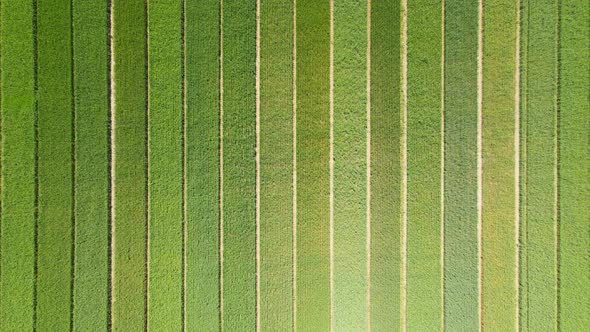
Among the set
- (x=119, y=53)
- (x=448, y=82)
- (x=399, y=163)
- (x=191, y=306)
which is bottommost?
(x=191, y=306)

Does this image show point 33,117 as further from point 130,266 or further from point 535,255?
point 535,255

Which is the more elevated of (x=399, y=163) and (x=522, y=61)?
(x=522, y=61)

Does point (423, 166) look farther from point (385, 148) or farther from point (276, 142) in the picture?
point (276, 142)

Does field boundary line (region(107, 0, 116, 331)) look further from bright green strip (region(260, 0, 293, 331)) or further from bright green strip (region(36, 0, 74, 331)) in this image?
bright green strip (region(260, 0, 293, 331))

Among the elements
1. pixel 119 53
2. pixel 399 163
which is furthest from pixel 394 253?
pixel 119 53

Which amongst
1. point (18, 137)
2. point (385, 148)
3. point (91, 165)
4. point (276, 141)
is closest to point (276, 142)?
A: point (276, 141)
